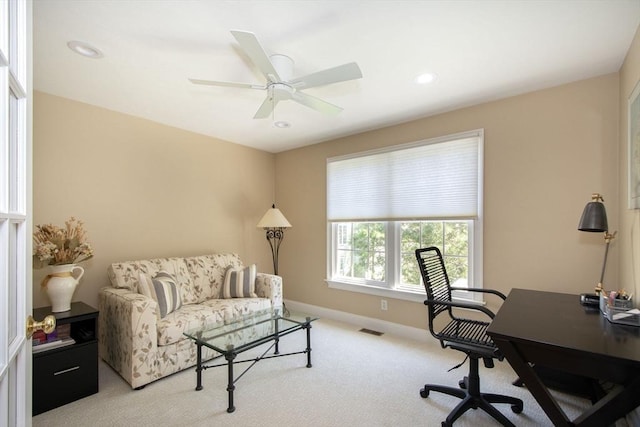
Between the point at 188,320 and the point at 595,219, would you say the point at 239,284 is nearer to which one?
the point at 188,320

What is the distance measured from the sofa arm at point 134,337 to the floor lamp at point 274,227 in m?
1.75

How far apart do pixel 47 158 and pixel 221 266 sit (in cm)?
197

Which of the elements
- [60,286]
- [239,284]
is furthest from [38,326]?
[239,284]

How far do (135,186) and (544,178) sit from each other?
405cm

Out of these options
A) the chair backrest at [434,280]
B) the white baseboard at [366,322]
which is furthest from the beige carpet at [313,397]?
the chair backrest at [434,280]

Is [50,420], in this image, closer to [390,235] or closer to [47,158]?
[47,158]

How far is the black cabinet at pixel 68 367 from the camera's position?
6.91 feet

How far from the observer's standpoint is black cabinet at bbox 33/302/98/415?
2107 mm

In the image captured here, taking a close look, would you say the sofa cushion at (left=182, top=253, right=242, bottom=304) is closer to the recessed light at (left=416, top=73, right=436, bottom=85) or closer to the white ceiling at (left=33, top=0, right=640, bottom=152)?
the white ceiling at (left=33, top=0, right=640, bottom=152)

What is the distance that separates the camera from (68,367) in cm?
223

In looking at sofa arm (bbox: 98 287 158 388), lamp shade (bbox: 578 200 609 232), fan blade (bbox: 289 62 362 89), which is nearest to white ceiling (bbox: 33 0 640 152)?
fan blade (bbox: 289 62 362 89)

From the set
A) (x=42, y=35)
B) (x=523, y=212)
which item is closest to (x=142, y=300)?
(x=42, y=35)

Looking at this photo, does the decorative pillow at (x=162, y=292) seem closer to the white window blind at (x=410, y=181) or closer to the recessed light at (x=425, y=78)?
the white window blind at (x=410, y=181)

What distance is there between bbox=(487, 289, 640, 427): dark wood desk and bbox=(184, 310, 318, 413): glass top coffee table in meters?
1.64
